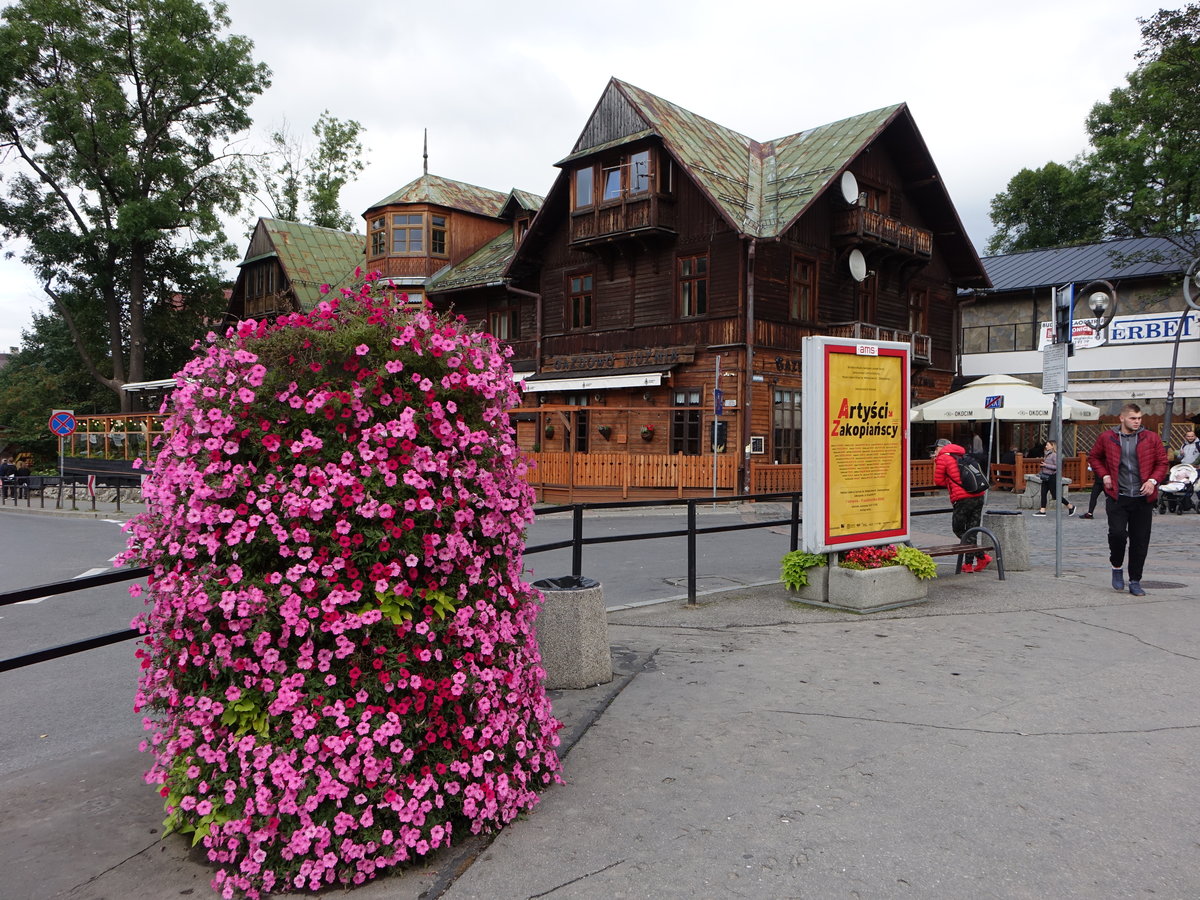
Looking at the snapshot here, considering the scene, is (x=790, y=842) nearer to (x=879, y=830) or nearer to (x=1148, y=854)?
(x=879, y=830)

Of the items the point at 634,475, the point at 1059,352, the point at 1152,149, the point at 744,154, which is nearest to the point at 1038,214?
the point at 1152,149

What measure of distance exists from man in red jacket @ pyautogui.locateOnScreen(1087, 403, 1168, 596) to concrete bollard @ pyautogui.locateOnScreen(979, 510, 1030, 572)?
135cm

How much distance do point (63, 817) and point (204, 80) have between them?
4044cm

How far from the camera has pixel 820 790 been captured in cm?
400

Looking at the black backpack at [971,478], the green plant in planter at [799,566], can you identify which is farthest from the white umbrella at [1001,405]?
the green plant in planter at [799,566]

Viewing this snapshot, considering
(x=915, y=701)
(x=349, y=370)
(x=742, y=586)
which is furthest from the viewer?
(x=742, y=586)

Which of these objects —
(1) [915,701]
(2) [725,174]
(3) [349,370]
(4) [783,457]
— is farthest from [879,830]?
(2) [725,174]

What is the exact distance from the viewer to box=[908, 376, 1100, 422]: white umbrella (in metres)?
22.5

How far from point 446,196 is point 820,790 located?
113ft

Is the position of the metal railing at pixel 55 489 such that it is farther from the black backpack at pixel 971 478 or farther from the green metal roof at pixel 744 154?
the black backpack at pixel 971 478

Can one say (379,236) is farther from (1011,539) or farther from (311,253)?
(1011,539)

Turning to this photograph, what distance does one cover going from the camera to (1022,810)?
3801 mm

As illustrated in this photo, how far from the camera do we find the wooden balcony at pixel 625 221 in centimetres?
2522

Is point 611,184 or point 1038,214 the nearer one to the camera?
point 611,184
